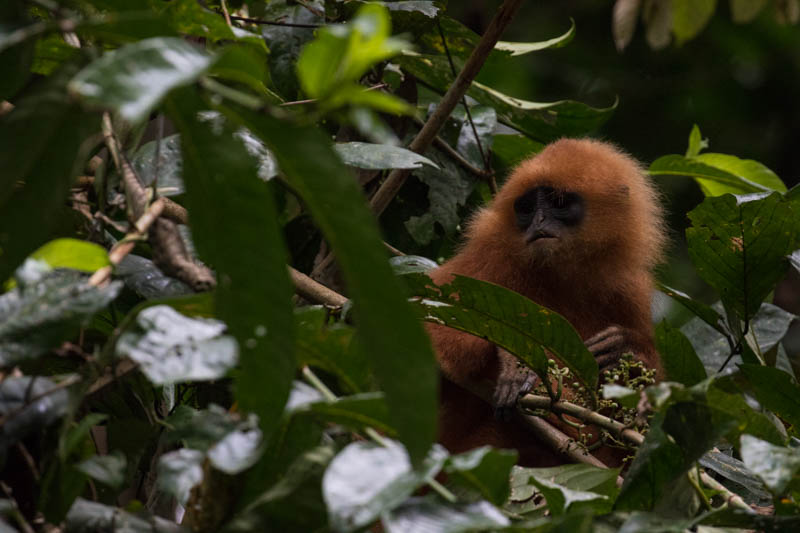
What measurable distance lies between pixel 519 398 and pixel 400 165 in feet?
2.71

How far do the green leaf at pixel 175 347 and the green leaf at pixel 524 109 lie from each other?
2.61 metres

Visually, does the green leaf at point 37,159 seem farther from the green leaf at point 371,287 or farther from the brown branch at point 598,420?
the brown branch at point 598,420

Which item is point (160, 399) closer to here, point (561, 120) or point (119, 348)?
point (119, 348)

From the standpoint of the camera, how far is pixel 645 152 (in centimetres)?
684

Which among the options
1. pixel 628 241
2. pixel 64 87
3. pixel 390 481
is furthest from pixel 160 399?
pixel 628 241

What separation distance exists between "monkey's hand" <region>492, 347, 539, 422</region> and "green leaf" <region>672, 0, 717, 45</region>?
1629mm

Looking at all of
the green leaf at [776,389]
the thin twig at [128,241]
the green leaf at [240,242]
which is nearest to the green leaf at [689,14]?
the green leaf at [240,242]

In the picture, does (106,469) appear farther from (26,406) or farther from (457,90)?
(457,90)

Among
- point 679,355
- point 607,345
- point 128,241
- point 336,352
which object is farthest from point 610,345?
point 128,241

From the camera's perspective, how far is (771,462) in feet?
5.61

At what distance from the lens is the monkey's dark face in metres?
4.04

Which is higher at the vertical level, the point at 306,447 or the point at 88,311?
the point at 88,311

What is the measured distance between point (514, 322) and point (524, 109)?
Answer: 1892 mm

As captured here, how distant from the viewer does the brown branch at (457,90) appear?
9.92ft
